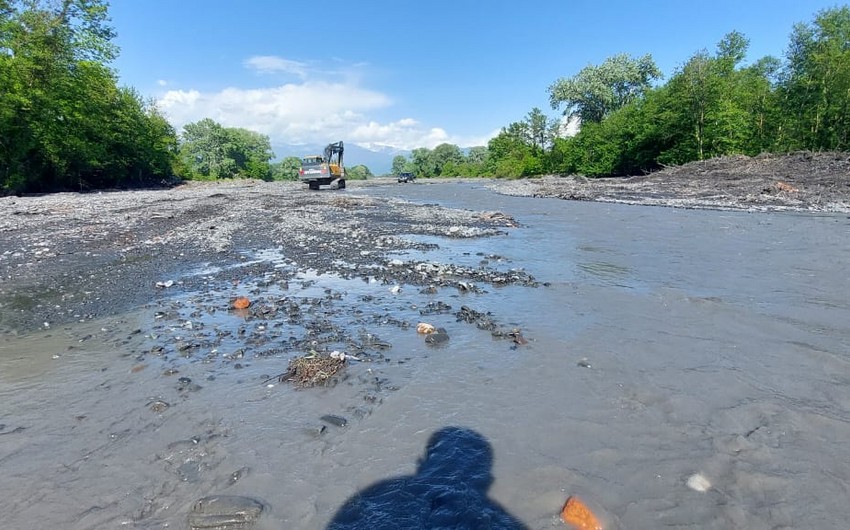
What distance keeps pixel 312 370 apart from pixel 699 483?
388 cm

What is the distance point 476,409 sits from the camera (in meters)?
4.36

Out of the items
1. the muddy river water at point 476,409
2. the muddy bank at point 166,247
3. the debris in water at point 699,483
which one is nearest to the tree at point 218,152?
the muddy bank at point 166,247

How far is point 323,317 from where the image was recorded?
22.9 ft

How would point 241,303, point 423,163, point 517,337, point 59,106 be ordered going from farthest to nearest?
1. point 423,163
2. point 59,106
3. point 241,303
4. point 517,337

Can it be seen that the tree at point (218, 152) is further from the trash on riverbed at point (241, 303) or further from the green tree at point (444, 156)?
the trash on riverbed at point (241, 303)

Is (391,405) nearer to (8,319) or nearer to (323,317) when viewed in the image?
(323,317)

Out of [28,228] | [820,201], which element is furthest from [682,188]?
[28,228]

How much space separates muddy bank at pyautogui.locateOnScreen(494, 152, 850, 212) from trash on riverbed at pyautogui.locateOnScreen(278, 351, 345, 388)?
21025 mm

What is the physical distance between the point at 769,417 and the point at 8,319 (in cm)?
1058

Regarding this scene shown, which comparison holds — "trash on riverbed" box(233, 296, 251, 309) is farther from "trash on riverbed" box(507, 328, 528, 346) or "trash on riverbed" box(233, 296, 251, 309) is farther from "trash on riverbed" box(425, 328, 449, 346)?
"trash on riverbed" box(507, 328, 528, 346)

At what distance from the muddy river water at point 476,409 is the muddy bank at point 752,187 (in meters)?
14.9

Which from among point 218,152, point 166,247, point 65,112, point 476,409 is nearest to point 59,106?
point 65,112

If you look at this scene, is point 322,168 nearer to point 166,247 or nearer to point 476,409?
point 166,247

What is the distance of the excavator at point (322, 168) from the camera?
128ft
